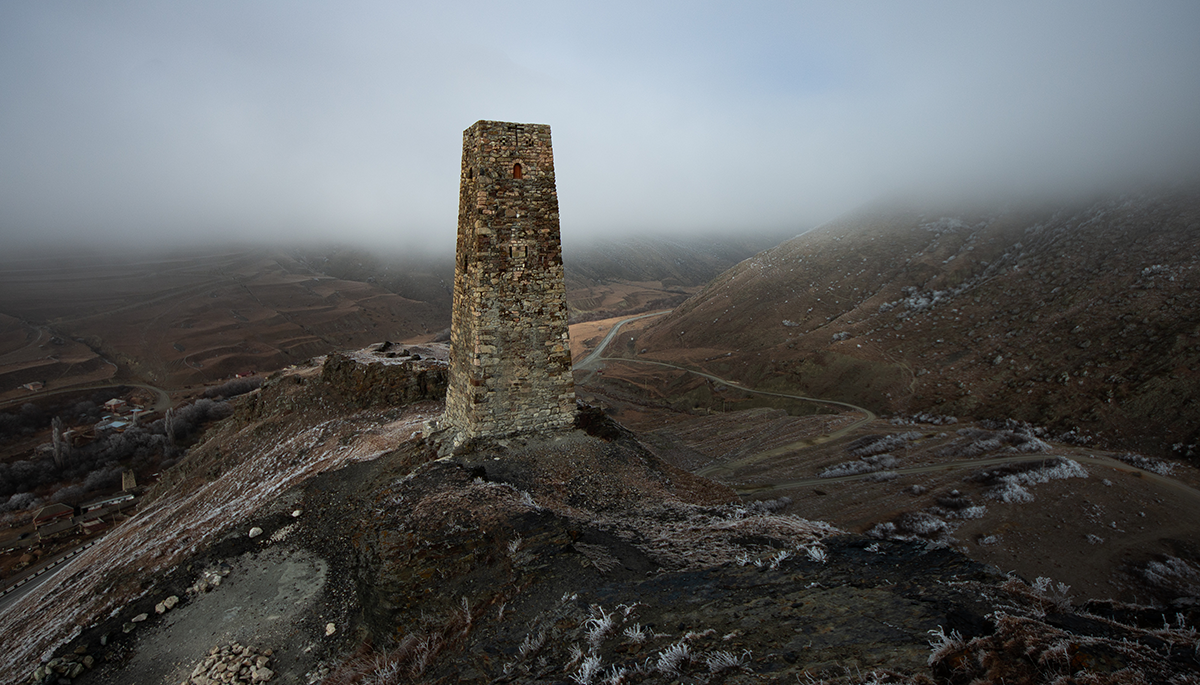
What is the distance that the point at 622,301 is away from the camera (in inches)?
2992

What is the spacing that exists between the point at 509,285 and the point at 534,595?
4.66 meters

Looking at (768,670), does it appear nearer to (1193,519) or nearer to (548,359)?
(548,359)

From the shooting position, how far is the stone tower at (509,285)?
25.9 ft

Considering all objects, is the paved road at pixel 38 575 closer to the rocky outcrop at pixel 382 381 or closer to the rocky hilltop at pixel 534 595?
the rocky hilltop at pixel 534 595

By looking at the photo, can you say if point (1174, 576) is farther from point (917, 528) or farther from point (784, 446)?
point (784, 446)

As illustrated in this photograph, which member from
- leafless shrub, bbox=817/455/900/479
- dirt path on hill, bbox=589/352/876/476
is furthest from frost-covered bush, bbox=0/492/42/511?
leafless shrub, bbox=817/455/900/479

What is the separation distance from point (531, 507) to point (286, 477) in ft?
20.9

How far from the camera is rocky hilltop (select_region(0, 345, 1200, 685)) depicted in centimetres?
339

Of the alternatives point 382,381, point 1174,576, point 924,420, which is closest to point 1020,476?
point 1174,576

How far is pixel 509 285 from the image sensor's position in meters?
8.09

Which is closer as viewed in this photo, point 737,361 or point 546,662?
point 546,662

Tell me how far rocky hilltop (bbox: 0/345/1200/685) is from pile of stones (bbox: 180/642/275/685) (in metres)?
0.03

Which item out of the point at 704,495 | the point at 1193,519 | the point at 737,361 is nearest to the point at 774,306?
the point at 737,361

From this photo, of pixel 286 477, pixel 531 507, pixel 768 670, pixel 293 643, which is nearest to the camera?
pixel 768 670
